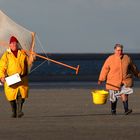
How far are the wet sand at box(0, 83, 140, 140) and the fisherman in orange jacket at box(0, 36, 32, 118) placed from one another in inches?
17.0

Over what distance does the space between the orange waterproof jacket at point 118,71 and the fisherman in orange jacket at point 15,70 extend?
187 cm

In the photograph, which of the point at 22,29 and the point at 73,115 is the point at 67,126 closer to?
the point at 73,115

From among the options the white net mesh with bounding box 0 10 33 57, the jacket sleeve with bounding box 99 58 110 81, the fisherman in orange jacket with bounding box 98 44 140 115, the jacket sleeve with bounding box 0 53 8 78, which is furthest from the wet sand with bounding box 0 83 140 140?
the white net mesh with bounding box 0 10 33 57

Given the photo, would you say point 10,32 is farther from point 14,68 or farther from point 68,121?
point 68,121

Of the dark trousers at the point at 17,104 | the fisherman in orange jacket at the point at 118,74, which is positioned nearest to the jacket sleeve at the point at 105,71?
the fisherman in orange jacket at the point at 118,74

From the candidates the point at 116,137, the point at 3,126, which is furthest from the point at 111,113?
the point at 116,137

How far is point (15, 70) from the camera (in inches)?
729

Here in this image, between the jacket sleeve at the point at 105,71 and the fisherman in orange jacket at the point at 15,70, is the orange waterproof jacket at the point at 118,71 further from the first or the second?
the fisherman in orange jacket at the point at 15,70

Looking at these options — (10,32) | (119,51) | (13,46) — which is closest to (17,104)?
(13,46)

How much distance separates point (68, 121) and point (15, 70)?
175 centimetres

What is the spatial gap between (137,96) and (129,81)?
23.4 feet

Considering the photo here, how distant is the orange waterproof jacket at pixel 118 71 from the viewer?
19453 millimetres

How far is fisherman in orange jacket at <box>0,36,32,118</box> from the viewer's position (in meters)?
18.5

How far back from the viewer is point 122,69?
1947cm
